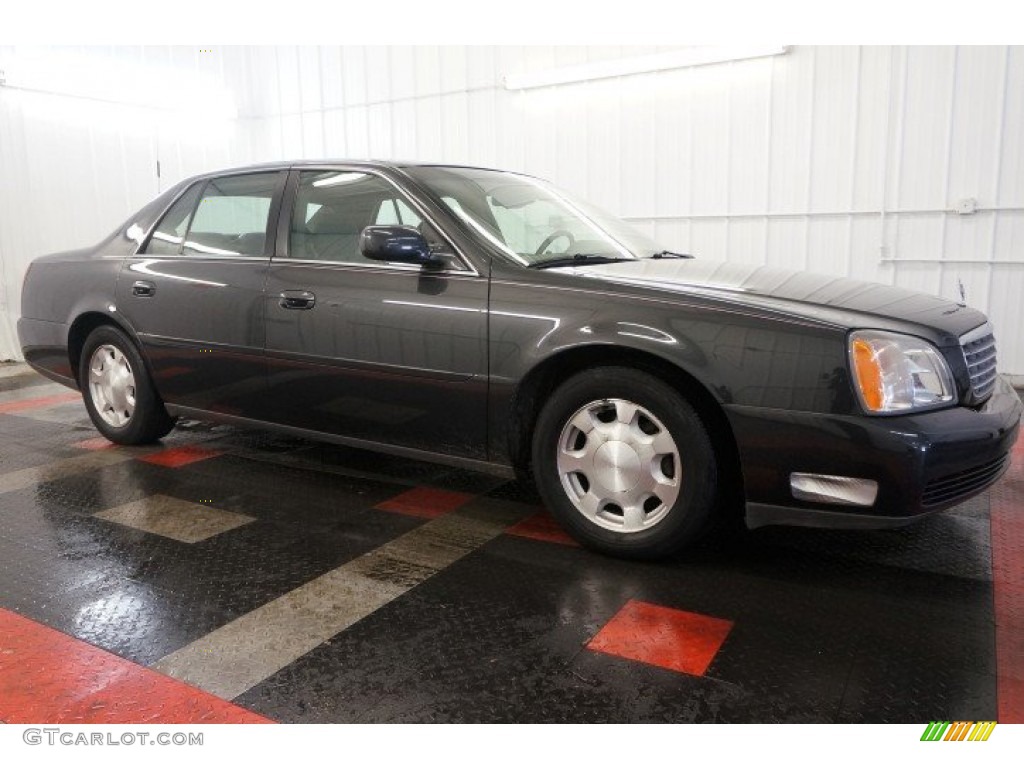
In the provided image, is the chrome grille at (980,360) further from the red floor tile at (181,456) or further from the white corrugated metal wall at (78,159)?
the white corrugated metal wall at (78,159)

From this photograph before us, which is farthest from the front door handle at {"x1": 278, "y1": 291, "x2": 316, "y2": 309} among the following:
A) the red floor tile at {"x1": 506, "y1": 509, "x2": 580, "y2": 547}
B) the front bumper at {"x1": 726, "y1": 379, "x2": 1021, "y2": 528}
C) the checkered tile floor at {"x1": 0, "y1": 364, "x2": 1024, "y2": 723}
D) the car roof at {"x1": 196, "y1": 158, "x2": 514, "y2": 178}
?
the front bumper at {"x1": 726, "y1": 379, "x2": 1021, "y2": 528}

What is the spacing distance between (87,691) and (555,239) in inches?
84.0

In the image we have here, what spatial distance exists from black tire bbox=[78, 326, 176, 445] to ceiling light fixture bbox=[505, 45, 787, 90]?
516cm

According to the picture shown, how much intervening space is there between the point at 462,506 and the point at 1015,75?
18.2 ft

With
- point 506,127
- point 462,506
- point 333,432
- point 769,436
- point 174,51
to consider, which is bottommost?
point 462,506

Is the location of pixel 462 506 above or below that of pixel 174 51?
below

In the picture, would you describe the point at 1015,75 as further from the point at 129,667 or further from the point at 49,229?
the point at 49,229

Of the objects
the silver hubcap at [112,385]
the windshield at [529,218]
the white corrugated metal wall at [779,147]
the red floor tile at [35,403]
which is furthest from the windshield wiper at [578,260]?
the white corrugated metal wall at [779,147]

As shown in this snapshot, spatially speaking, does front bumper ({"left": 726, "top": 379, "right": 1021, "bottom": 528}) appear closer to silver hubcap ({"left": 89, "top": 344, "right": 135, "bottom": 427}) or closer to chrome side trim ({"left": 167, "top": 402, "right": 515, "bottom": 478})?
chrome side trim ({"left": 167, "top": 402, "right": 515, "bottom": 478})

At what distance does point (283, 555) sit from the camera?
8.79 feet

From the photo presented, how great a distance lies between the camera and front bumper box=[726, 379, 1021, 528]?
2.13 meters

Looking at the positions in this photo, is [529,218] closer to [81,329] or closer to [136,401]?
[136,401]

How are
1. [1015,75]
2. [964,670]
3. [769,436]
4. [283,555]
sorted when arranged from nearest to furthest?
[964,670], [769,436], [283,555], [1015,75]

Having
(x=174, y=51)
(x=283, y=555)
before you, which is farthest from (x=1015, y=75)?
(x=174, y=51)
